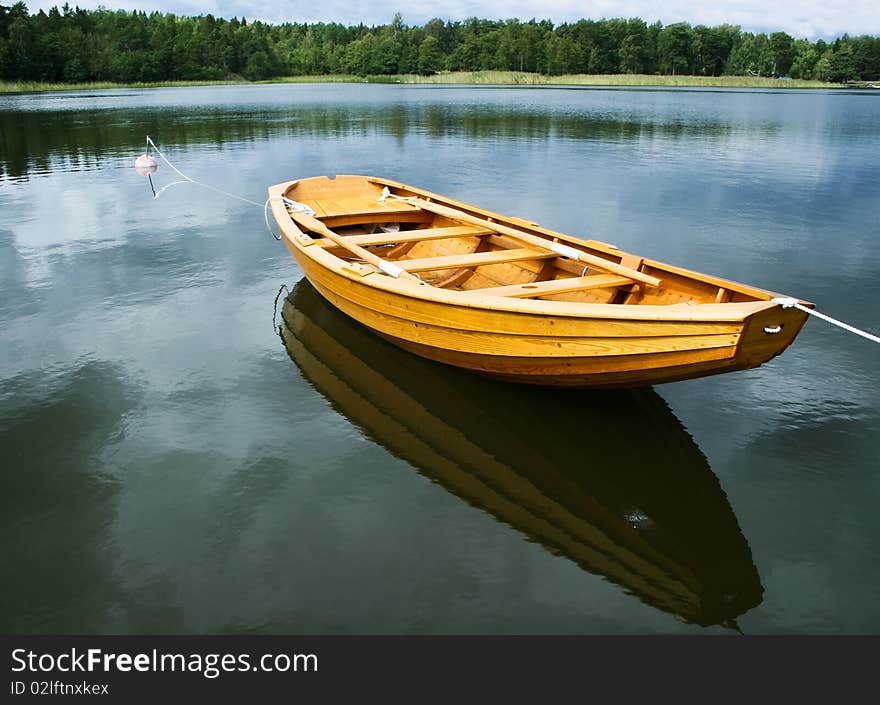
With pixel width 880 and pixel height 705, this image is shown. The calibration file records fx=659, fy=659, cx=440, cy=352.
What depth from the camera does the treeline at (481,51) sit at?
91.7 m

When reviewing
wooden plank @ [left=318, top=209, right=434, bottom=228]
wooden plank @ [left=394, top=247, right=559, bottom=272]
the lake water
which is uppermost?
wooden plank @ [left=318, top=209, right=434, bottom=228]

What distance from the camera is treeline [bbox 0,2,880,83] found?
9169 cm

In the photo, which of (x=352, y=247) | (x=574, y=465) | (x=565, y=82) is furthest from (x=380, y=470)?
(x=565, y=82)

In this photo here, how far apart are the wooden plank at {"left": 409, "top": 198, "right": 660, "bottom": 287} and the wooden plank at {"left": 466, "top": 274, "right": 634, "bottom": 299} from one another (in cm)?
12

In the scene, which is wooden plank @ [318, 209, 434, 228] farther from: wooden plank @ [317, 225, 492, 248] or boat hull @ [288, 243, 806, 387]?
boat hull @ [288, 243, 806, 387]

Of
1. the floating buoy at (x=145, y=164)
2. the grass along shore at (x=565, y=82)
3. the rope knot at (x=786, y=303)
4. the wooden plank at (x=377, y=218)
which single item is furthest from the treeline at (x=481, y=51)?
the rope knot at (x=786, y=303)

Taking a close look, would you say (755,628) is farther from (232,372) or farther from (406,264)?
(232,372)

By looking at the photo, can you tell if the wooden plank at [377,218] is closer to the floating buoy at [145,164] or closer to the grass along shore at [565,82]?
the floating buoy at [145,164]

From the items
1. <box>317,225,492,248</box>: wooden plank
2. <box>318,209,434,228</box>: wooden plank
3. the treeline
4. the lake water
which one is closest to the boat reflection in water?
the lake water

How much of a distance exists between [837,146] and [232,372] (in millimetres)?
27481

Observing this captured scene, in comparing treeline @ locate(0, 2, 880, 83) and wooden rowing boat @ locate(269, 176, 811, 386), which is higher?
treeline @ locate(0, 2, 880, 83)

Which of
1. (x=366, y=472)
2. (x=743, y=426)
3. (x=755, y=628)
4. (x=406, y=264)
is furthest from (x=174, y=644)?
(x=743, y=426)

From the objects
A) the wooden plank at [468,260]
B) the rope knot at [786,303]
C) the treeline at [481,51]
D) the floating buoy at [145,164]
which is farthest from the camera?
the treeline at [481,51]

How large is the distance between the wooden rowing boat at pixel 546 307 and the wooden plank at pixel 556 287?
11 mm
